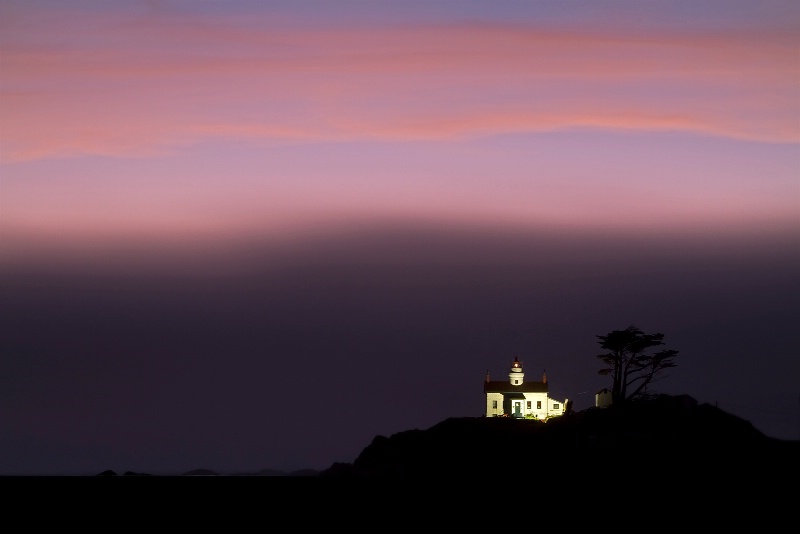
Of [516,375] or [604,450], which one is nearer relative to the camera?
[604,450]

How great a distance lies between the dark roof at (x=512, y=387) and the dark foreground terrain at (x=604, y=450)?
106 ft

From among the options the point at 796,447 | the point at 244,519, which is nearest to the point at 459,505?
the point at 244,519

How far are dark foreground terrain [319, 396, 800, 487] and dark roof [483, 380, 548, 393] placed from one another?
32.4 meters

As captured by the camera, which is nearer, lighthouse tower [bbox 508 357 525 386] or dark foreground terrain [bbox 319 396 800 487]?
dark foreground terrain [bbox 319 396 800 487]

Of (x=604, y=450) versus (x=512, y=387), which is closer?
(x=604, y=450)

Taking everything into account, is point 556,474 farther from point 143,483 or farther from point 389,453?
point 143,483

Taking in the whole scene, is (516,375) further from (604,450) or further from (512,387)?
(604,450)

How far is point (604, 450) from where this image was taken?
10769 centimetres

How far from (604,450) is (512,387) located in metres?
47.5

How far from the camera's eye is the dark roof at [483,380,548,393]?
152863 millimetres

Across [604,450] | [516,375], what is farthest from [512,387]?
[604,450]

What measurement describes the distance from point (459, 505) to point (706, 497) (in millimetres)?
20908

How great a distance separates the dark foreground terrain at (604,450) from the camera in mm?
106625

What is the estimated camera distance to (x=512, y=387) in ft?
509
